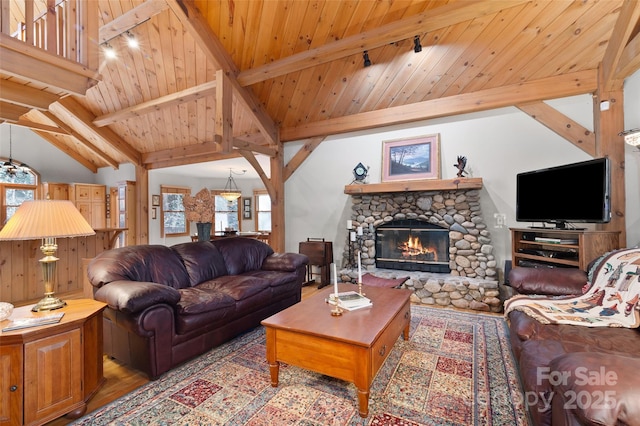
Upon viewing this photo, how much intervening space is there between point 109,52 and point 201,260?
11.8ft

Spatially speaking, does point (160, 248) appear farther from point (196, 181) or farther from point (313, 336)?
point (196, 181)

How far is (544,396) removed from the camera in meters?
1.31

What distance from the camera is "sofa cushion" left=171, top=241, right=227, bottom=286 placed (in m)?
3.17

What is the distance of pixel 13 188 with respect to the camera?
680 cm

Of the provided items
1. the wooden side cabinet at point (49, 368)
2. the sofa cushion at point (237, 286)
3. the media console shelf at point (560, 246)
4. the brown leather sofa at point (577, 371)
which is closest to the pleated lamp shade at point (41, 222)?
the wooden side cabinet at point (49, 368)

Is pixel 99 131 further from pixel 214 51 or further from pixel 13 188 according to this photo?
pixel 214 51

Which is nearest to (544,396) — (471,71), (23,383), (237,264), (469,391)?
(469,391)

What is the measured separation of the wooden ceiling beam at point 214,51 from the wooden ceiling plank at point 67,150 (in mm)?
6204

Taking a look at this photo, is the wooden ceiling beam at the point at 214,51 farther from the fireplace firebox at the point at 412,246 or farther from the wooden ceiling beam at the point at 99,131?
the wooden ceiling beam at the point at 99,131

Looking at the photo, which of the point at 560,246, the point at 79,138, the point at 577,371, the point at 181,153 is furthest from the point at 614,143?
the point at 79,138

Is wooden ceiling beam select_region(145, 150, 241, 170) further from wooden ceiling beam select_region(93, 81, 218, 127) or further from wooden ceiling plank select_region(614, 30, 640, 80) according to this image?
wooden ceiling plank select_region(614, 30, 640, 80)

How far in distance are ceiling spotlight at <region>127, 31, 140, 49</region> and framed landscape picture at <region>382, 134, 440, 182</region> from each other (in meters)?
3.95

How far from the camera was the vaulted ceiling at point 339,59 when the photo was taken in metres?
3.04

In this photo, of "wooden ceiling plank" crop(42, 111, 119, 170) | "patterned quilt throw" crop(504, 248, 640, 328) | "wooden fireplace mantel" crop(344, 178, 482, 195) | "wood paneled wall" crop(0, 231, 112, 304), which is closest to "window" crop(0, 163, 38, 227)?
"wooden ceiling plank" crop(42, 111, 119, 170)
